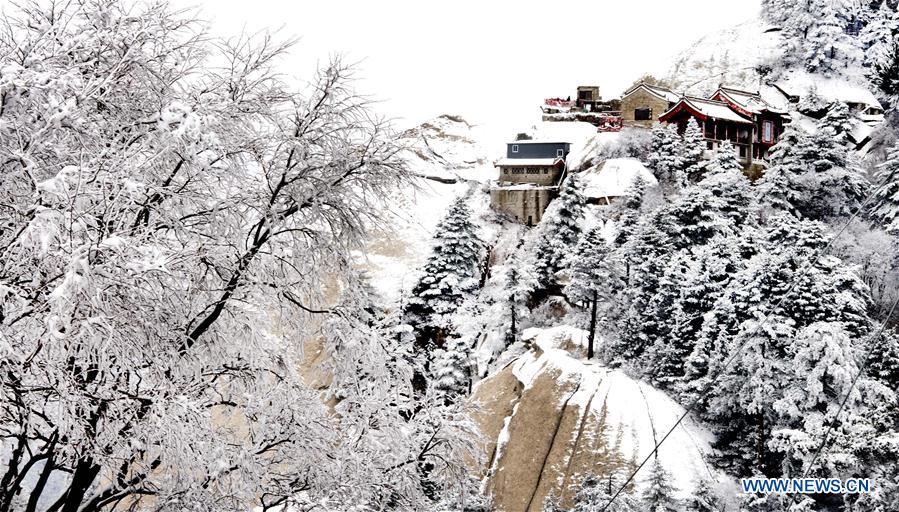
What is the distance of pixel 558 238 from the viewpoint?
35.8 m

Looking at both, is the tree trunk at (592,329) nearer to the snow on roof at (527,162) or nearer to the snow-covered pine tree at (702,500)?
the snow-covered pine tree at (702,500)

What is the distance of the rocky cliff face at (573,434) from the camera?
2100 cm

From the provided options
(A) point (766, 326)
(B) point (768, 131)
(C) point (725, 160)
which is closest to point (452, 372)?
(A) point (766, 326)

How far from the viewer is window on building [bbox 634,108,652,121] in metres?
52.6

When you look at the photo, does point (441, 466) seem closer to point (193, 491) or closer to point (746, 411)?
point (193, 491)

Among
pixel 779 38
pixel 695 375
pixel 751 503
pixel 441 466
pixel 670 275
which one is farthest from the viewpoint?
pixel 779 38

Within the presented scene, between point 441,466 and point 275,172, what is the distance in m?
3.36

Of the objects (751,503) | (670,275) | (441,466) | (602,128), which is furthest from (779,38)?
(441,466)

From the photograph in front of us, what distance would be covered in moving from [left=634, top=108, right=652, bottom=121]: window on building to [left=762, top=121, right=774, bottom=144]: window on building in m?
8.09

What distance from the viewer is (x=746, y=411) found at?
20.7 m

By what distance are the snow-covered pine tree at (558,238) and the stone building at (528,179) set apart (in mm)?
10525

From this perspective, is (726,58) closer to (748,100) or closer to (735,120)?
(748,100)

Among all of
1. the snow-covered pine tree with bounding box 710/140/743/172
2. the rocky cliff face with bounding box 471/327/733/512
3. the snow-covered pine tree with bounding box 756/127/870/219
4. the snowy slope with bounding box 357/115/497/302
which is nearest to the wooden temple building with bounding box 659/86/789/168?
the snow-covered pine tree with bounding box 710/140/743/172

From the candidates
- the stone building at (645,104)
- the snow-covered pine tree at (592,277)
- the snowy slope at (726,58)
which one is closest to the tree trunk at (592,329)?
the snow-covered pine tree at (592,277)
